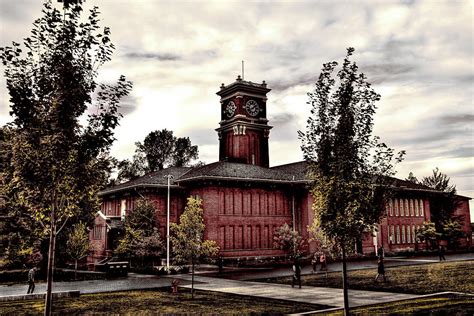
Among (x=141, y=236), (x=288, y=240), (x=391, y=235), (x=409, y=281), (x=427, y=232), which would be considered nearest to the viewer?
(x=409, y=281)

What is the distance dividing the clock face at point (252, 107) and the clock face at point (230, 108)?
2021 mm

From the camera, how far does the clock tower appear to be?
63781 millimetres

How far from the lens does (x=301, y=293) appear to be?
24.0m

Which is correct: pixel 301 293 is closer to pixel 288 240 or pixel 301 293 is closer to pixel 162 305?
pixel 162 305

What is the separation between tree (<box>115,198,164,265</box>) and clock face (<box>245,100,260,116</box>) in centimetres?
2490

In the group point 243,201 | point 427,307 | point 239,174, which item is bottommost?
point 427,307

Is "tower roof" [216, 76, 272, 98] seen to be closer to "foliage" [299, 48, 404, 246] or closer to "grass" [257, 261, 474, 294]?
"grass" [257, 261, 474, 294]

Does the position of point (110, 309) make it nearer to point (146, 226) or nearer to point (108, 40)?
point (108, 40)

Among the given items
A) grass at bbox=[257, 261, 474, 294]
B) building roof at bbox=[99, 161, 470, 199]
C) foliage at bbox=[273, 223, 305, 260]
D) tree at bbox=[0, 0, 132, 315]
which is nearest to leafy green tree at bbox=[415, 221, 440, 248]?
building roof at bbox=[99, 161, 470, 199]

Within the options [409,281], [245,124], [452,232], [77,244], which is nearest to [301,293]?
[409,281]

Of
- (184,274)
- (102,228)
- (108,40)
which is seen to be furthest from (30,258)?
(108,40)

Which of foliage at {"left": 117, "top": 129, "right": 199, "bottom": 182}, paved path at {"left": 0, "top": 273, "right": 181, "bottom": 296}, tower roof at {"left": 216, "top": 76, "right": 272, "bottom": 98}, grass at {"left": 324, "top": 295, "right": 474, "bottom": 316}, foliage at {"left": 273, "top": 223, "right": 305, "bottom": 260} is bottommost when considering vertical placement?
paved path at {"left": 0, "top": 273, "right": 181, "bottom": 296}

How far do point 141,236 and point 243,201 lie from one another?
13.2m

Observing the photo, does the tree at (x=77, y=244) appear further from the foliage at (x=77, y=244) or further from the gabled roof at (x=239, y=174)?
the gabled roof at (x=239, y=174)
